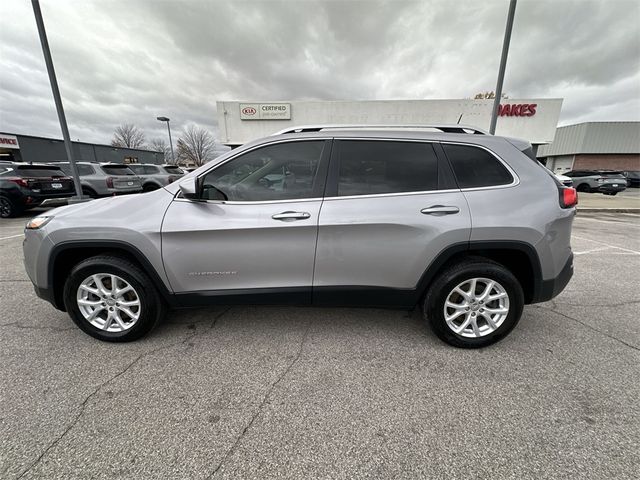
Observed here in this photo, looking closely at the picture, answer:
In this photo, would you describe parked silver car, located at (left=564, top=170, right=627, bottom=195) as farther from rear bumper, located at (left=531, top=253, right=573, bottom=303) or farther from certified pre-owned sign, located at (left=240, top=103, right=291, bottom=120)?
rear bumper, located at (left=531, top=253, right=573, bottom=303)

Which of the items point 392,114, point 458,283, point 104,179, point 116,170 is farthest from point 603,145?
point 104,179

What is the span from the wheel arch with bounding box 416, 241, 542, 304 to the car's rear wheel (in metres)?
12.0

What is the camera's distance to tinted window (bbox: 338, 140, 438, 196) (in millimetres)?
2396

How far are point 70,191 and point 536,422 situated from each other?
41.4ft

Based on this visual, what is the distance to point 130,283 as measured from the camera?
2465mm

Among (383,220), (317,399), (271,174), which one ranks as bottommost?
(317,399)

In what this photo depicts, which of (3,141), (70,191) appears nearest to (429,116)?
(70,191)

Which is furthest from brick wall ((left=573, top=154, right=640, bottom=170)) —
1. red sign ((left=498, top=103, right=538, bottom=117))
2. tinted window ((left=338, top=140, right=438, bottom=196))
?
tinted window ((left=338, top=140, right=438, bottom=196))

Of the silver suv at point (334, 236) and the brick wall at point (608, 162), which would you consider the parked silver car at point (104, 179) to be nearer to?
the silver suv at point (334, 236)

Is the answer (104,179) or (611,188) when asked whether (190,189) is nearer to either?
(104,179)

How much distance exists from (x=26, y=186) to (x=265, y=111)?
14.7m

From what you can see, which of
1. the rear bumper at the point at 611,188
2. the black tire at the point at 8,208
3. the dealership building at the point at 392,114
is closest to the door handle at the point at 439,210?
the black tire at the point at 8,208

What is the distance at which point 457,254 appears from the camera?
2.45m

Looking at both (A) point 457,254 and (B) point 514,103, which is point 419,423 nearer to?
(A) point 457,254
